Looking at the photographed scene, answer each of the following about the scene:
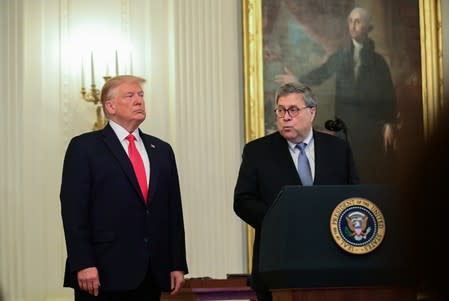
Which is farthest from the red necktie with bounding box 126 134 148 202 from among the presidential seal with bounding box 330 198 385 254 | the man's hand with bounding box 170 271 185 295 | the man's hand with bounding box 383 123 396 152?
the man's hand with bounding box 383 123 396 152

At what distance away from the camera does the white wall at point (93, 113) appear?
732cm

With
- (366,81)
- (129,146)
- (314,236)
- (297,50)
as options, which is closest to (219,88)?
(297,50)

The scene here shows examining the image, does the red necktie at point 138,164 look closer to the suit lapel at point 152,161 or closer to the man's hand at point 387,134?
the suit lapel at point 152,161

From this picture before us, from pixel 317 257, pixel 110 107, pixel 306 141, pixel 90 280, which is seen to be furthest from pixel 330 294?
pixel 110 107

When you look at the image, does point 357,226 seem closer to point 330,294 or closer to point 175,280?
point 330,294

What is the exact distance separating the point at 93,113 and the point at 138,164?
2917 mm

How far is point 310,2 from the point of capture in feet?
26.9

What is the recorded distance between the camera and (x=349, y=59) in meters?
8.23

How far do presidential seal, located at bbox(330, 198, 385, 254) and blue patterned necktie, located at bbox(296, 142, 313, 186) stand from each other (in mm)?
1182

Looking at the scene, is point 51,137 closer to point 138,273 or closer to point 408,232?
point 138,273

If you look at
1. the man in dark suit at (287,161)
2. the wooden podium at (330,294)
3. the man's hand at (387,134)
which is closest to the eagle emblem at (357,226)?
the wooden podium at (330,294)

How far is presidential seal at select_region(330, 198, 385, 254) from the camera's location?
305cm

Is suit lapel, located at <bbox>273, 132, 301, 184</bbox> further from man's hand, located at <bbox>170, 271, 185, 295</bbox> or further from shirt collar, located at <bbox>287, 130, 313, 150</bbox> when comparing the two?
man's hand, located at <bbox>170, 271, 185, 295</bbox>

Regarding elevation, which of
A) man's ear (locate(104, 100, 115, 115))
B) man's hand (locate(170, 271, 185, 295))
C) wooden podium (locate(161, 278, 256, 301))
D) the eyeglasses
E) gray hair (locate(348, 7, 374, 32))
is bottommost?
wooden podium (locate(161, 278, 256, 301))
